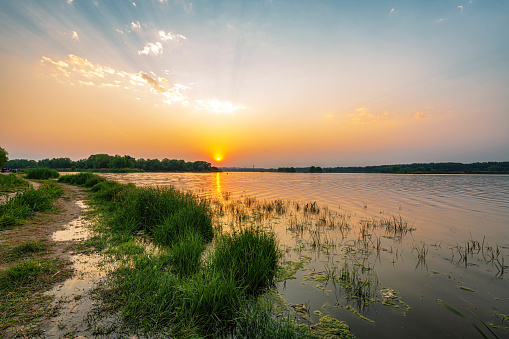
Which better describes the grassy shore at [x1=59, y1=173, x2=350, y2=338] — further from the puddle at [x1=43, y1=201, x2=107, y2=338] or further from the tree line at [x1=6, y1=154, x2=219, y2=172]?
the tree line at [x1=6, y1=154, x2=219, y2=172]

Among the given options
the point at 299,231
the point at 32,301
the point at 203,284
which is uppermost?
the point at 203,284

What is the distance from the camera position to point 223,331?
3949 millimetres

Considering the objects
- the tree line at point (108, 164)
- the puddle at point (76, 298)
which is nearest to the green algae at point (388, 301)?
the puddle at point (76, 298)

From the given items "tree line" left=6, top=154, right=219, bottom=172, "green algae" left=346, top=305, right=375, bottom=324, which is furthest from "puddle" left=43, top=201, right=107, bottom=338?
"tree line" left=6, top=154, right=219, bottom=172

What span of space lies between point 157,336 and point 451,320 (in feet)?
20.4

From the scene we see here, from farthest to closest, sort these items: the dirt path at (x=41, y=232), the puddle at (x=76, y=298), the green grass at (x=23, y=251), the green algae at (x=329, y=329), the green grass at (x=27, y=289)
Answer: the dirt path at (x=41, y=232), the green grass at (x=23, y=251), the green algae at (x=329, y=329), the green grass at (x=27, y=289), the puddle at (x=76, y=298)

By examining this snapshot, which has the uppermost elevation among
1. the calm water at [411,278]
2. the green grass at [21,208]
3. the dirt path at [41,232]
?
the green grass at [21,208]

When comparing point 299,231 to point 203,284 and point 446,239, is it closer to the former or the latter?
point 446,239

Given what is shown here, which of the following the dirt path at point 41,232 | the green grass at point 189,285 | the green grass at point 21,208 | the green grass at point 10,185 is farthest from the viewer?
the green grass at point 10,185

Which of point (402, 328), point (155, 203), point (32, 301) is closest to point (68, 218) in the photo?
point (155, 203)

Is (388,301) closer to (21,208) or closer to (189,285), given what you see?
(189,285)

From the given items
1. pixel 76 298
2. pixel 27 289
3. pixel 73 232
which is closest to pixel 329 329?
pixel 76 298

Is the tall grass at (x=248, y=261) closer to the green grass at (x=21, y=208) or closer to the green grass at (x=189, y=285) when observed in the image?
the green grass at (x=189, y=285)

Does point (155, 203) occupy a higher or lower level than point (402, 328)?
higher
